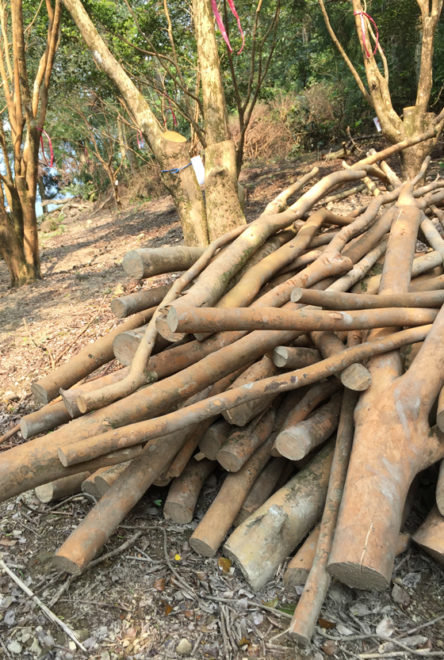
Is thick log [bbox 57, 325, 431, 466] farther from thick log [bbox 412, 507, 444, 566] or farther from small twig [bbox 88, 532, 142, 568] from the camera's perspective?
thick log [bbox 412, 507, 444, 566]

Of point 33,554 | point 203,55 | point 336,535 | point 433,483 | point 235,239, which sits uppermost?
point 203,55

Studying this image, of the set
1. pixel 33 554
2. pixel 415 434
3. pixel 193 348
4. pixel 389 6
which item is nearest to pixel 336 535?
pixel 415 434

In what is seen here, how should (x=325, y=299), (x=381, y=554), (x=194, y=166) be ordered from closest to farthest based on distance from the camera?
(x=381, y=554)
(x=325, y=299)
(x=194, y=166)

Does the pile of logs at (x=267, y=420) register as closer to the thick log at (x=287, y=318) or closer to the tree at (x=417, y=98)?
the thick log at (x=287, y=318)

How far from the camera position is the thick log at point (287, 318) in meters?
1.82

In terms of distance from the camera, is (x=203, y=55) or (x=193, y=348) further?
(x=203, y=55)

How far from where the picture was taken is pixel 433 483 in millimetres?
2285

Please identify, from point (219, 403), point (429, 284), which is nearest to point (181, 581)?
point (219, 403)

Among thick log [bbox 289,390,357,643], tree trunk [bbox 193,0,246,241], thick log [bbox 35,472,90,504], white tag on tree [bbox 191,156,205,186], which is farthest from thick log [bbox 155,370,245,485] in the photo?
white tag on tree [bbox 191,156,205,186]

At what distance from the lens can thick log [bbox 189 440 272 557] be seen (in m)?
2.07

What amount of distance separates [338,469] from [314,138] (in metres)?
15.8

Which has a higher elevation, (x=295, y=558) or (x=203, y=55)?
(x=203, y=55)

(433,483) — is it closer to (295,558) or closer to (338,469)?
(338,469)

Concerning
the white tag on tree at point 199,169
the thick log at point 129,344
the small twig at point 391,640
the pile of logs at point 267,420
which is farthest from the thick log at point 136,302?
the white tag on tree at point 199,169
